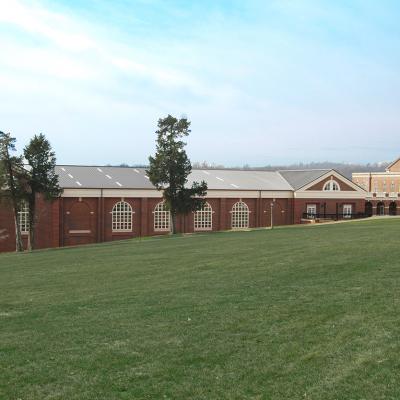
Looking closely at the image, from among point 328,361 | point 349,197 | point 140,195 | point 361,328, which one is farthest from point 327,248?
point 349,197

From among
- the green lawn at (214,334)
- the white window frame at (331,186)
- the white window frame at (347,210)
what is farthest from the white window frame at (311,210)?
the green lawn at (214,334)

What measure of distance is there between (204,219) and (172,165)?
1459 centimetres

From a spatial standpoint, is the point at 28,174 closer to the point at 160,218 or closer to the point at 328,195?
the point at 160,218

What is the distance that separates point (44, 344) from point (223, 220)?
46490 mm

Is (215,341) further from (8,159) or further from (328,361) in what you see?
(8,159)

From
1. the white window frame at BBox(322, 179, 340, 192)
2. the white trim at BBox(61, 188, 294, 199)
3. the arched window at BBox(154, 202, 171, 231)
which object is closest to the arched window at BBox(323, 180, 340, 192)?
the white window frame at BBox(322, 179, 340, 192)

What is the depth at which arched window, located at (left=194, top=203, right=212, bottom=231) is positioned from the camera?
54594 mm

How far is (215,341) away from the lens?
8.69m

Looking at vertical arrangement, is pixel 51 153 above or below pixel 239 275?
above

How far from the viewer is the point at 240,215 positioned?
56438 millimetres

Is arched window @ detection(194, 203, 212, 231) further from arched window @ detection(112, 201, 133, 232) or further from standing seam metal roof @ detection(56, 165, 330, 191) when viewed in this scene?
arched window @ detection(112, 201, 133, 232)

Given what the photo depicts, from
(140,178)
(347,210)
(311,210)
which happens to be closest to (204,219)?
(140,178)

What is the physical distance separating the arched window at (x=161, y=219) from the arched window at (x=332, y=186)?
17.4 m

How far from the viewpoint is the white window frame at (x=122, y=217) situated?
51.0 metres
